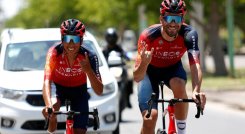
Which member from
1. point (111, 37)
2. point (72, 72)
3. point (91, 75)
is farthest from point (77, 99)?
point (111, 37)

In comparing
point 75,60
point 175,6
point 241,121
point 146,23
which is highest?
point 146,23

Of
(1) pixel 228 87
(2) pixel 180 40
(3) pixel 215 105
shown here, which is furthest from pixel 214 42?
(2) pixel 180 40

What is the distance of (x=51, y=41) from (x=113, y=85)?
144 centimetres

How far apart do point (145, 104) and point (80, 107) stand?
67cm

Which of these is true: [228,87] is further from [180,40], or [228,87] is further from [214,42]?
[180,40]

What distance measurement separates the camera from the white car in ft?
34.7

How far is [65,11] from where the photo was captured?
63.1m

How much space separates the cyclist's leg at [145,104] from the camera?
25.2ft

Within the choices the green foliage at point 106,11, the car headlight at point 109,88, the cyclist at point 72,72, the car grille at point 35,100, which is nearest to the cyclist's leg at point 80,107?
the cyclist at point 72,72

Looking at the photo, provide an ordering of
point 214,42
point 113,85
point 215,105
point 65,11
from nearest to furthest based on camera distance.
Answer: point 113,85 → point 215,105 → point 214,42 → point 65,11

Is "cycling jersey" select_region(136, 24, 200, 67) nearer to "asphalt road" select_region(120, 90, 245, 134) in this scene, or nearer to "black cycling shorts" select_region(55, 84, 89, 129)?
"black cycling shorts" select_region(55, 84, 89, 129)

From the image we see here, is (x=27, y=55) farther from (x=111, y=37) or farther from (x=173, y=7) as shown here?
(x=173, y=7)

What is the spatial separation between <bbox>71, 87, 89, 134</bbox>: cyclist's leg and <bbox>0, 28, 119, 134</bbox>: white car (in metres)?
2.43

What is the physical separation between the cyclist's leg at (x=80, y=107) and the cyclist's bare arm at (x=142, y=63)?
663 millimetres
